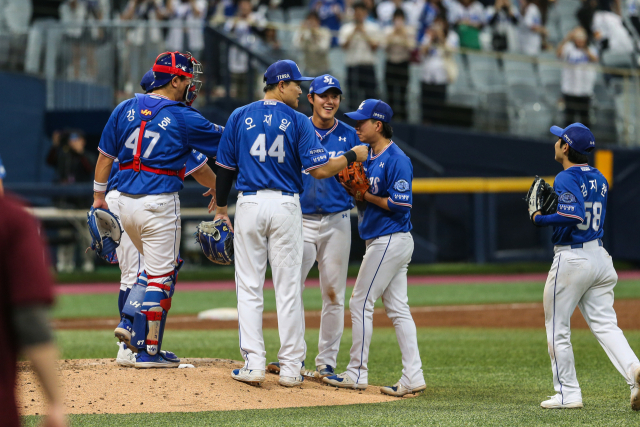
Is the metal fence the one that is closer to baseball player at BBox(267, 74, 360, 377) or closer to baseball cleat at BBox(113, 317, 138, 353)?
baseball player at BBox(267, 74, 360, 377)

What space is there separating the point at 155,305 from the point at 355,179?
162cm

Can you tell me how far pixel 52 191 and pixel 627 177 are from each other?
10.9 metres

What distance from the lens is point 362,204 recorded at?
226 inches

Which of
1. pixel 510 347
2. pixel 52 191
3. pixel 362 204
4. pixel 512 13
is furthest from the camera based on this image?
pixel 512 13

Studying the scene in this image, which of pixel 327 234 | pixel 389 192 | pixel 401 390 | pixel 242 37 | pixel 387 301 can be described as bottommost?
pixel 401 390

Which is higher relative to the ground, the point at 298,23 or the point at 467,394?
the point at 298,23

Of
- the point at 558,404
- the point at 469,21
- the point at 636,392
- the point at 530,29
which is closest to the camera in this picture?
the point at 636,392

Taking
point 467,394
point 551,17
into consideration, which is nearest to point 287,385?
point 467,394

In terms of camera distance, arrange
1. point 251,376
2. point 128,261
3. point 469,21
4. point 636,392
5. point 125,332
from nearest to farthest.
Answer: point 636,392 → point 251,376 → point 125,332 → point 128,261 → point 469,21

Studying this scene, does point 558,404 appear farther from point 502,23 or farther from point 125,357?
point 502,23

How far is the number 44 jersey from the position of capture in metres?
4.85

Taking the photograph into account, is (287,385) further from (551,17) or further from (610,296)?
(551,17)

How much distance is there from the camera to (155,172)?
17.7 ft

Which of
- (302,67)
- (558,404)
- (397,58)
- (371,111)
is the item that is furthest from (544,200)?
(397,58)
